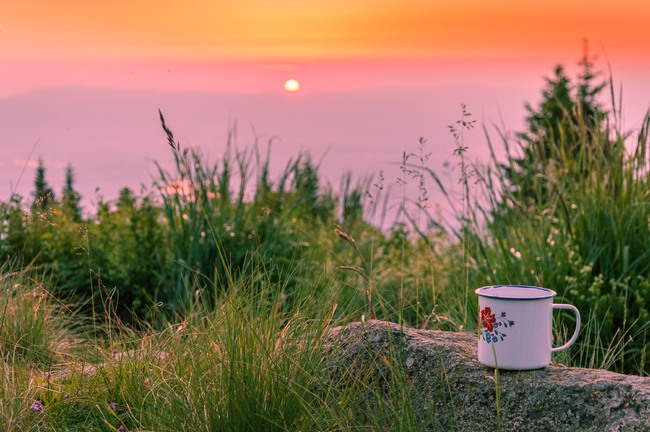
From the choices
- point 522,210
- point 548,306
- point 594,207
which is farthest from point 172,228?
point 548,306

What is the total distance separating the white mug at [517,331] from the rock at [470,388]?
6 centimetres

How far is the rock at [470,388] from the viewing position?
2.50 meters

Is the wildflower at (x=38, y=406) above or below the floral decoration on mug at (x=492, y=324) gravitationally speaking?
below

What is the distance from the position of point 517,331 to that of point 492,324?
0.29 feet

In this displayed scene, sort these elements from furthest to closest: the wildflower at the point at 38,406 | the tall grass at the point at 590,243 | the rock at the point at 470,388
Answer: the tall grass at the point at 590,243 → the wildflower at the point at 38,406 → the rock at the point at 470,388

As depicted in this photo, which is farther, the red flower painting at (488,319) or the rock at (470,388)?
the red flower painting at (488,319)

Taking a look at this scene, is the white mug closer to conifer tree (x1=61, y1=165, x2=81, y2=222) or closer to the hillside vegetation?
the hillside vegetation

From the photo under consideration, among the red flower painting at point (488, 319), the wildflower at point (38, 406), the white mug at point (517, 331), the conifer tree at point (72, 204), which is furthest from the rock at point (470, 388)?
the conifer tree at point (72, 204)

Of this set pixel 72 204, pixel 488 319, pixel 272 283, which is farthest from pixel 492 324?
pixel 72 204

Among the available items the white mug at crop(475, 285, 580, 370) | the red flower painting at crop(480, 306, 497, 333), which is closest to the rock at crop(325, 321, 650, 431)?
the white mug at crop(475, 285, 580, 370)

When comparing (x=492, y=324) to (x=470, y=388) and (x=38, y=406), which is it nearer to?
(x=470, y=388)

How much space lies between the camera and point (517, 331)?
270cm

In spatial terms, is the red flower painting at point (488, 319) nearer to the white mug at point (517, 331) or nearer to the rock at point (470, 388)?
the white mug at point (517, 331)

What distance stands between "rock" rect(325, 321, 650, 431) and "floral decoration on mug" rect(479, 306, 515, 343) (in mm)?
136
